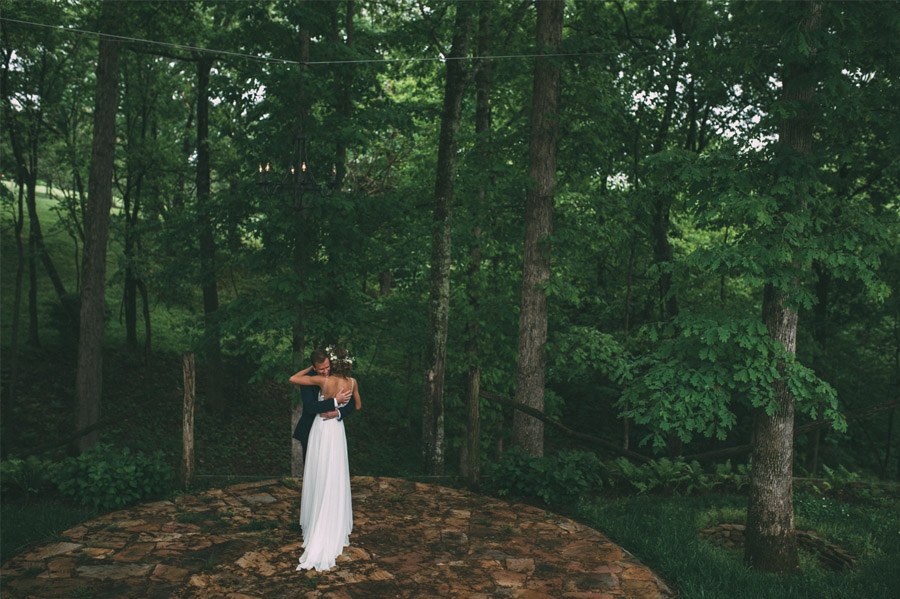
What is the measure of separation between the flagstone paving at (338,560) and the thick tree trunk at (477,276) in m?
0.97

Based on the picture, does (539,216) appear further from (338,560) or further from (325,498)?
(338,560)

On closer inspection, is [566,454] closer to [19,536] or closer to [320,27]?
[19,536]

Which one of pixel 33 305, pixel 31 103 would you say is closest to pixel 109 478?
pixel 33 305

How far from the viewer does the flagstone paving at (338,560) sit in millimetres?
6523

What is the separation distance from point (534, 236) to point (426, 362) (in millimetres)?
3581

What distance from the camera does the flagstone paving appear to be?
21.4 feet

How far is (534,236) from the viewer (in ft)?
38.9

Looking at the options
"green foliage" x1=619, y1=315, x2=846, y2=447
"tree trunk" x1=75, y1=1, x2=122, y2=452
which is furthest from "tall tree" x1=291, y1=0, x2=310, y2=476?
"green foliage" x1=619, y1=315, x2=846, y2=447

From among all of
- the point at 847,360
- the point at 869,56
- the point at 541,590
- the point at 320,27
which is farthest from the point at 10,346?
the point at 847,360

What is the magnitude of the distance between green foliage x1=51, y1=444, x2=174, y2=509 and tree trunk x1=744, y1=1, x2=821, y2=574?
7416mm

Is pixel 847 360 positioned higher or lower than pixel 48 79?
lower

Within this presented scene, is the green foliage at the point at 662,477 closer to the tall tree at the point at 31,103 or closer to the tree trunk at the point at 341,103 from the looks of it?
the tree trunk at the point at 341,103

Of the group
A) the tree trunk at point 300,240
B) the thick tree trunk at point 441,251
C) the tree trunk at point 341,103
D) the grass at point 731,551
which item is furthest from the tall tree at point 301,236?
the grass at point 731,551

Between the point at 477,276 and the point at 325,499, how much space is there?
30.8 feet
